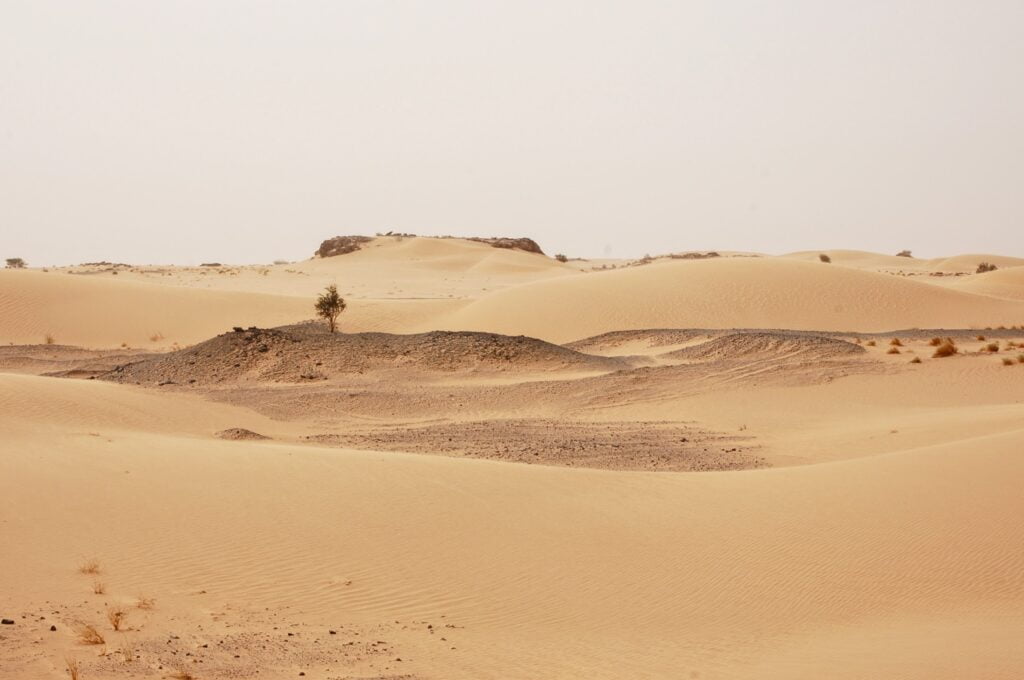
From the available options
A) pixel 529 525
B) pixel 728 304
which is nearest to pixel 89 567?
pixel 529 525

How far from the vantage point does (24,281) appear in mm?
44781

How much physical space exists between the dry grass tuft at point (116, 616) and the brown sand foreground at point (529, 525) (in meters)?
0.07

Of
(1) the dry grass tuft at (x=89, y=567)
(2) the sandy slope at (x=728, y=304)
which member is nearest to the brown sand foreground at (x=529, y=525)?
(1) the dry grass tuft at (x=89, y=567)

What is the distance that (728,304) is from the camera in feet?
133

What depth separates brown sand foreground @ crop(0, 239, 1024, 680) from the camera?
6.99 metres

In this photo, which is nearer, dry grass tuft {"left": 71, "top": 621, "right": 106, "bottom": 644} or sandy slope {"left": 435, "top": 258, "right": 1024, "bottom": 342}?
dry grass tuft {"left": 71, "top": 621, "right": 106, "bottom": 644}

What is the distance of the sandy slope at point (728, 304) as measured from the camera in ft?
127

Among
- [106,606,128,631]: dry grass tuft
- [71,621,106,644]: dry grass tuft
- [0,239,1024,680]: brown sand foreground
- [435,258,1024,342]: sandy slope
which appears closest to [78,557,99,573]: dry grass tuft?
[0,239,1024,680]: brown sand foreground

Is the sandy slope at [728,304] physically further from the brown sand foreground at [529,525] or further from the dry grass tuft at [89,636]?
the dry grass tuft at [89,636]

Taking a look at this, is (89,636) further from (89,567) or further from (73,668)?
(89,567)

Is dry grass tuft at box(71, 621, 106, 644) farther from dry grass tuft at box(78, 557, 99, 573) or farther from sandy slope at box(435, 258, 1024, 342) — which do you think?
sandy slope at box(435, 258, 1024, 342)

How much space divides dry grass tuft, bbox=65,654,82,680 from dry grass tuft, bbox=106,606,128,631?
2.09ft

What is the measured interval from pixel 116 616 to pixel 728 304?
35.7 meters

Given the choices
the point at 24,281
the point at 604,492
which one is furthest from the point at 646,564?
the point at 24,281
